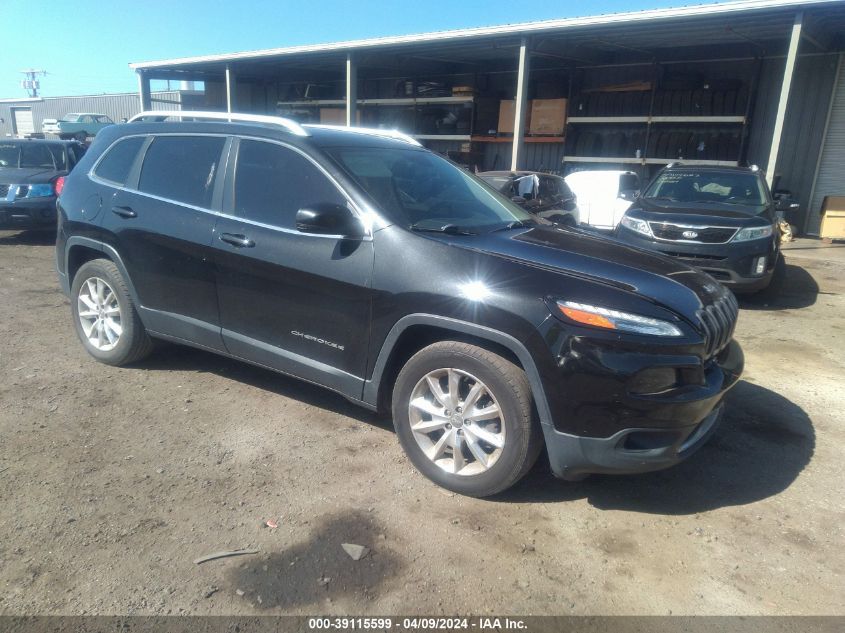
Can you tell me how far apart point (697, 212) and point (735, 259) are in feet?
2.68

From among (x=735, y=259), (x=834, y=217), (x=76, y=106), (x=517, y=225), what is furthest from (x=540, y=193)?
(x=76, y=106)

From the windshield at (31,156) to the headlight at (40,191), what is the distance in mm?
846

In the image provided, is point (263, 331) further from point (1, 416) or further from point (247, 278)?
point (1, 416)

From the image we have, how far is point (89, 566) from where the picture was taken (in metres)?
2.46

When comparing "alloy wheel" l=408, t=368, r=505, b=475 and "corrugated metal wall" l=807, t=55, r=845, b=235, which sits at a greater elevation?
"corrugated metal wall" l=807, t=55, r=845, b=235

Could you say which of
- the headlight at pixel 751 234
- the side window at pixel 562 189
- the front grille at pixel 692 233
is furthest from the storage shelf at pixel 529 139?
the headlight at pixel 751 234

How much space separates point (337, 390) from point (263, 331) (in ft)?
2.01

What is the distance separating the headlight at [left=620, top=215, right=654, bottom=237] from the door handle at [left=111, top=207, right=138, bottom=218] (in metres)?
5.76

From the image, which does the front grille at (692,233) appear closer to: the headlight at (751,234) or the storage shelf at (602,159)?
the headlight at (751,234)

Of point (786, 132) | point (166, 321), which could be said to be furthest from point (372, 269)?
point (786, 132)

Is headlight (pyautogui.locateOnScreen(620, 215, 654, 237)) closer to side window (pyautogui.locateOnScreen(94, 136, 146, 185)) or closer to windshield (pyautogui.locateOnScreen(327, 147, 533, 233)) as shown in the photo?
windshield (pyautogui.locateOnScreen(327, 147, 533, 233))

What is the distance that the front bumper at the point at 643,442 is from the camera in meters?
2.66

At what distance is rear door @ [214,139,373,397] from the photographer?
3.26 m

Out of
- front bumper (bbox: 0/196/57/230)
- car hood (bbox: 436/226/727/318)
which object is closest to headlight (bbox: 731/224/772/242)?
car hood (bbox: 436/226/727/318)
